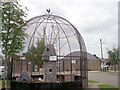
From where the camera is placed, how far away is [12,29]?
9602mm

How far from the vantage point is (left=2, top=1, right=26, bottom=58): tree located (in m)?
9.27

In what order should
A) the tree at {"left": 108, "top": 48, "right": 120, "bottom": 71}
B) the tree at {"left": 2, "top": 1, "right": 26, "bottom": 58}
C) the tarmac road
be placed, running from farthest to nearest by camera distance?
the tree at {"left": 108, "top": 48, "right": 120, "bottom": 71}, the tarmac road, the tree at {"left": 2, "top": 1, "right": 26, "bottom": 58}

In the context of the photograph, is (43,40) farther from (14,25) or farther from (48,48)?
(14,25)

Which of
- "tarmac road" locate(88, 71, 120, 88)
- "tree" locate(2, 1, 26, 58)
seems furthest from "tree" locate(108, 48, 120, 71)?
"tree" locate(2, 1, 26, 58)

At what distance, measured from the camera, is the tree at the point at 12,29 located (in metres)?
9.27

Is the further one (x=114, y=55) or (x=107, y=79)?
(x=114, y=55)

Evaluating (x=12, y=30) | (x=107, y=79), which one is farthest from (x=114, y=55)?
(x=12, y=30)

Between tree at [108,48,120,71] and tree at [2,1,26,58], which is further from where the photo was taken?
tree at [108,48,120,71]

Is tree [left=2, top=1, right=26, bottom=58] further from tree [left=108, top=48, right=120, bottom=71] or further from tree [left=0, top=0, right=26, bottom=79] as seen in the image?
tree [left=108, top=48, right=120, bottom=71]

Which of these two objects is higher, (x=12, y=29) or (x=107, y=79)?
(x=12, y=29)

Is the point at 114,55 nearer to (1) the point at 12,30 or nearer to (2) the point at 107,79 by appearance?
(2) the point at 107,79

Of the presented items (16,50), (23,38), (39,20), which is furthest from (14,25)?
(39,20)

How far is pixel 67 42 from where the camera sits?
12.2 m

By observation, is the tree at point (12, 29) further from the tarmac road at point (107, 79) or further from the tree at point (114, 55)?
the tree at point (114, 55)
